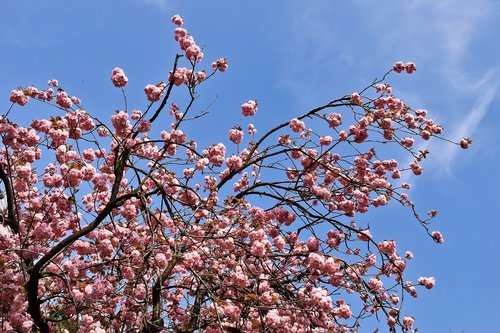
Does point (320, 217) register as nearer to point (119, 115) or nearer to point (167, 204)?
point (167, 204)

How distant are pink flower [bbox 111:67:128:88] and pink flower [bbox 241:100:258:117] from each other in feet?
7.14

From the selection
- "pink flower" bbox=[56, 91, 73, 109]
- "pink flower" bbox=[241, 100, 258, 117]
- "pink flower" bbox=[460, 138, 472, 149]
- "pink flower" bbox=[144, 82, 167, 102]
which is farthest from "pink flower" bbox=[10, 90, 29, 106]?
"pink flower" bbox=[460, 138, 472, 149]

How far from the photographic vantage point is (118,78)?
24.0 feet

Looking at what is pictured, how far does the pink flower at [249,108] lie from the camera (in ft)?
28.7

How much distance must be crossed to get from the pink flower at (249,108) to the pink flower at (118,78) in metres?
2.18

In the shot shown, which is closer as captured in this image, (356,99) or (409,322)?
(409,322)

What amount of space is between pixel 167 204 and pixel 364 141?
3.45 metres

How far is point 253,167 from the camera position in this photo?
418 inches

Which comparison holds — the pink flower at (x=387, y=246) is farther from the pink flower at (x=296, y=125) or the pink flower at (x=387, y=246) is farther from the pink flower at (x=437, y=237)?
the pink flower at (x=296, y=125)

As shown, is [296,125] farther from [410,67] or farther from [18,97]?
[18,97]

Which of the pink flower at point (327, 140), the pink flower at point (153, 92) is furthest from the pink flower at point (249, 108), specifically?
the pink flower at point (153, 92)

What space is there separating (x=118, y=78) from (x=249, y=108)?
92.0 inches

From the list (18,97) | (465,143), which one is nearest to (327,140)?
(465,143)

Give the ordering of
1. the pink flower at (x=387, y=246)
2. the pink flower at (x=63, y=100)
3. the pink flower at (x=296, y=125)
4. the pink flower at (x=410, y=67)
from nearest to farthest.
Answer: the pink flower at (x=63, y=100), the pink flower at (x=387, y=246), the pink flower at (x=296, y=125), the pink flower at (x=410, y=67)
